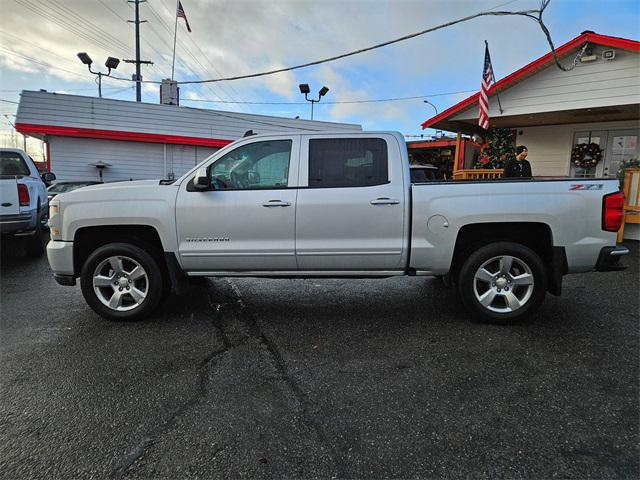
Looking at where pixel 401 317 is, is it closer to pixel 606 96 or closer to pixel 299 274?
pixel 299 274

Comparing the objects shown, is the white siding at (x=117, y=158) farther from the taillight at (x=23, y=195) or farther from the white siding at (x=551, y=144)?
the white siding at (x=551, y=144)

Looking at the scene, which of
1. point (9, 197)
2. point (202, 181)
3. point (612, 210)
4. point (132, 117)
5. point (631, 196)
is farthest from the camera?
point (132, 117)

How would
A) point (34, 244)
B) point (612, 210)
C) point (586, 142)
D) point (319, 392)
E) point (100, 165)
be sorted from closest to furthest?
point (319, 392) → point (612, 210) → point (34, 244) → point (586, 142) → point (100, 165)

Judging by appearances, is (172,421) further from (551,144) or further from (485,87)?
(551,144)

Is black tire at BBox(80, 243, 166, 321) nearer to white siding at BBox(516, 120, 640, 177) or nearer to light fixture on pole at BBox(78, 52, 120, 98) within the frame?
white siding at BBox(516, 120, 640, 177)

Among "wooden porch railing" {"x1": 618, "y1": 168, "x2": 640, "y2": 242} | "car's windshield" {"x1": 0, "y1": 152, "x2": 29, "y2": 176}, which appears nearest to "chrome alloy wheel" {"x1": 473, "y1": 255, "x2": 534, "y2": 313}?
"wooden porch railing" {"x1": 618, "y1": 168, "x2": 640, "y2": 242}

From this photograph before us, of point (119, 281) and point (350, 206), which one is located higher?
point (350, 206)

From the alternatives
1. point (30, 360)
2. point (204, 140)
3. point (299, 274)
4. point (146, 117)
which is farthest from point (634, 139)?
point (146, 117)

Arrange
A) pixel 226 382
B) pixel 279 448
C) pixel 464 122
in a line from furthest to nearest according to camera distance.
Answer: pixel 464 122 < pixel 226 382 < pixel 279 448

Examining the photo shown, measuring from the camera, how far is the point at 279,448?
2410 millimetres

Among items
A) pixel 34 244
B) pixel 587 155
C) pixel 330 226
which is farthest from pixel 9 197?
pixel 587 155

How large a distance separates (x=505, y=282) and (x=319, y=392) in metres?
2.34

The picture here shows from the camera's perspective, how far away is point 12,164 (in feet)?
26.0

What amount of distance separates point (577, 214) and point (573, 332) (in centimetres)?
117
